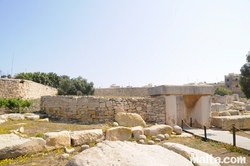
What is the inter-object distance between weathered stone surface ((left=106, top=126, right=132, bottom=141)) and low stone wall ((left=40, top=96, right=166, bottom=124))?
2.38m

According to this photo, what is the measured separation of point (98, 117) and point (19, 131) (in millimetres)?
3669

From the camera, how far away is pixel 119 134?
21.9 feet

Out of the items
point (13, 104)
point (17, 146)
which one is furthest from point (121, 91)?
point (17, 146)

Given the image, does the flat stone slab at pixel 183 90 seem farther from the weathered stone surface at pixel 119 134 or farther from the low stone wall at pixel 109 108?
the weathered stone surface at pixel 119 134

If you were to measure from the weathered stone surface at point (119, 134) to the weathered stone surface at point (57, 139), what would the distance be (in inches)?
56.6

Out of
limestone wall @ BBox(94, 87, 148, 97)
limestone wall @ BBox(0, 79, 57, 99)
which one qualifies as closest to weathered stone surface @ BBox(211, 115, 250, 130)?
limestone wall @ BBox(0, 79, 57, 99)

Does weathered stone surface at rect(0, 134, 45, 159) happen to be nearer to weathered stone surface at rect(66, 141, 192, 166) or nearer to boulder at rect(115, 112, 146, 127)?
weathered stone surface at rect(66, 141, 192, 166)

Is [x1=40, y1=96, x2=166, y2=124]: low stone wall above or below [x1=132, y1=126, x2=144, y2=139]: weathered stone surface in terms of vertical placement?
above

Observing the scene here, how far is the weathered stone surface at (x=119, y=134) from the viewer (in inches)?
258

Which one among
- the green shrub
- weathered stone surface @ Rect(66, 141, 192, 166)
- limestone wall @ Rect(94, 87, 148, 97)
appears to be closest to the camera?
weathered stone surface @ Rect(66, 141, 192, 166)

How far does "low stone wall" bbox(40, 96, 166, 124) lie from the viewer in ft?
30.1

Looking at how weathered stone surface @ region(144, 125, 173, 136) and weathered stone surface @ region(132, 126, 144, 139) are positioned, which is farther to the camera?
weathered stone surface @ region(144, 125, 173, 136)

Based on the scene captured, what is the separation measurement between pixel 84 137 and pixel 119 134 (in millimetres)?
1307

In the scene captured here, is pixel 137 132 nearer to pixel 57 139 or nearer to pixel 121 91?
pixel 57 139
